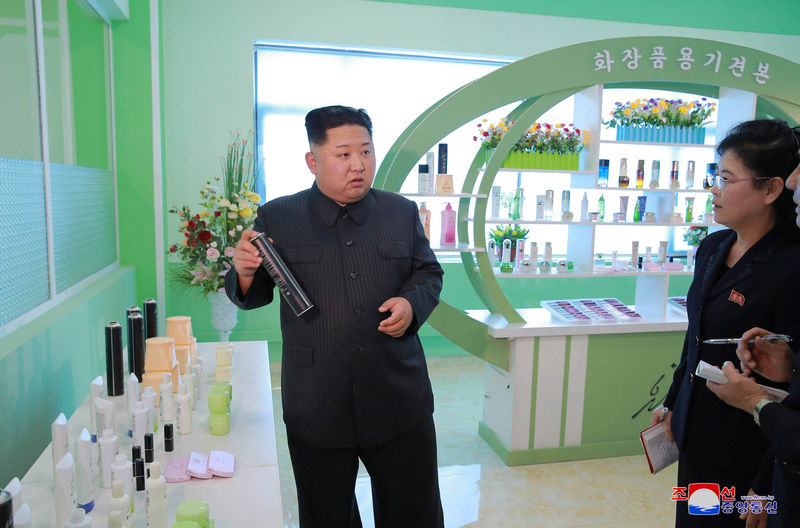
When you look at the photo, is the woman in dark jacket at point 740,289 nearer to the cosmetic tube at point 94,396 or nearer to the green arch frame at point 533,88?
the green arch frame at point 533,88

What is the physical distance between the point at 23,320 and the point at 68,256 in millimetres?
665

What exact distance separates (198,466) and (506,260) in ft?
8.38

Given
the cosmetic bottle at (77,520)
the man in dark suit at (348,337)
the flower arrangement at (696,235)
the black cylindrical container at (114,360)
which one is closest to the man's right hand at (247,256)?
the man in dark suit at (348,337)

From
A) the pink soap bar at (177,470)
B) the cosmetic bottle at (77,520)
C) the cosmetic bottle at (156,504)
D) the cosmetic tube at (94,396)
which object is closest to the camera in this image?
the cosmetic bottle at (77,520)

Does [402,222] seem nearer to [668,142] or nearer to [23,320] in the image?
[23,320]

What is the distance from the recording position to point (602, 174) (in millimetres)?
3650

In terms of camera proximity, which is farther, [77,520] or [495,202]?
[495,202]

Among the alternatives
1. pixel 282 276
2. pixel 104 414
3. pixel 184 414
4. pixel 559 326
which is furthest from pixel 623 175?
pixel 104 414

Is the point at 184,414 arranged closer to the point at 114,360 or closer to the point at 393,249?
the point at 114,360

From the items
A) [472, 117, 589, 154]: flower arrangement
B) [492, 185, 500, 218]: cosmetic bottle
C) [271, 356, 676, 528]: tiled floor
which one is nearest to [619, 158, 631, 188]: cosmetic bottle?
[472, 117, 589, 154]: flower arrangement

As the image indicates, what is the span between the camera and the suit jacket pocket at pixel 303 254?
5.86 feet

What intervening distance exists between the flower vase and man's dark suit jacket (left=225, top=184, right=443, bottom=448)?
182cm

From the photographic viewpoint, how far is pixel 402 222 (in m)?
1.91

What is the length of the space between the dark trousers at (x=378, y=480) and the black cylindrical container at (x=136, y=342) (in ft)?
2.22
